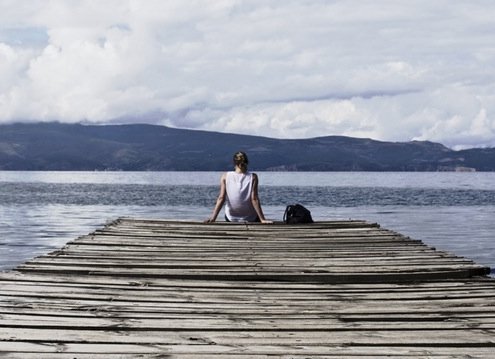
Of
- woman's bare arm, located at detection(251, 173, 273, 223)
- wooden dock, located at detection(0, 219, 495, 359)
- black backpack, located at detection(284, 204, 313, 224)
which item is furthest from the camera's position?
black backpack, located at detection(284, 204, 313, 224)

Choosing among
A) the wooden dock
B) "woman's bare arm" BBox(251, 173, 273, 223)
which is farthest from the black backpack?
the wooden dock

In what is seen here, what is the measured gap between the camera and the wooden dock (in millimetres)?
5690

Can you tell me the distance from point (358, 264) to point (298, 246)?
95.1 inches

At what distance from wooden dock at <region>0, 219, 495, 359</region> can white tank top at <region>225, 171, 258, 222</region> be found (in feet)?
10.6

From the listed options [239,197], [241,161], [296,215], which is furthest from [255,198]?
[296,215]

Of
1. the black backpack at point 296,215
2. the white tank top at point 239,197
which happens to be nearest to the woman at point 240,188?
the white tank top at point 239,197

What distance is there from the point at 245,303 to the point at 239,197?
8116 mm

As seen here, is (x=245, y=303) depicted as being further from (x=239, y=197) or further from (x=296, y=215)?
(x=296, y=215)

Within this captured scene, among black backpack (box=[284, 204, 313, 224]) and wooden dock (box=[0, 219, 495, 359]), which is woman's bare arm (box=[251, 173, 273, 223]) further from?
wooden dock (box=[0, 219, 495, 359])

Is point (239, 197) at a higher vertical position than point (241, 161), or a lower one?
lower

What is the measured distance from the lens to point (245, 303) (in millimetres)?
7336

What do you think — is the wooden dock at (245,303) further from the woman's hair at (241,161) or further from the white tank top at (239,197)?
the woman's hair at (241,161)

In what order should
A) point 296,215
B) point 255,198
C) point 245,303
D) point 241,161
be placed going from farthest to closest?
point 296,215 → point 255,198 → point 241,161 → point 245,303

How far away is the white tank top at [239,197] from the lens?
49.8ft
